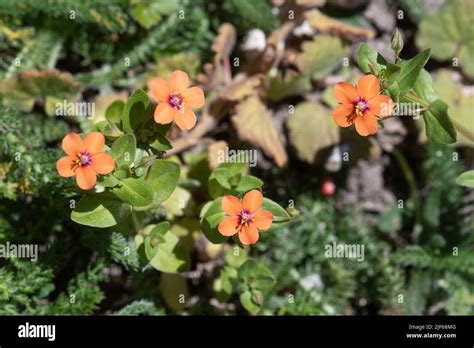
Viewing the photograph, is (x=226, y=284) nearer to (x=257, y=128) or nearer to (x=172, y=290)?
(x=172, y=290)

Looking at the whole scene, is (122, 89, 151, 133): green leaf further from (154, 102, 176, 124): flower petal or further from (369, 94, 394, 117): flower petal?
(369, 94, 394, 117): flower petal

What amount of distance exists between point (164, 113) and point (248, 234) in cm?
62

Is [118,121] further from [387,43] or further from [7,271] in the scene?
[387,43]

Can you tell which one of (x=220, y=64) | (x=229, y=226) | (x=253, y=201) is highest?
(x=220, y=64)

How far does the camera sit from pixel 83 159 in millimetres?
2508

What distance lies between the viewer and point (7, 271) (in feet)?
10.8

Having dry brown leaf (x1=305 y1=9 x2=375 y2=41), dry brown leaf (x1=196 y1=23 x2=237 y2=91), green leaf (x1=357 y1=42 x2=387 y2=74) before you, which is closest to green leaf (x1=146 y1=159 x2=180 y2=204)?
green leaf (x1=357 y1=42 x2=387 y2=74)

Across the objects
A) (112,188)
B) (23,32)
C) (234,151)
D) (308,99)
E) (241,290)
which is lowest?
(241,290)

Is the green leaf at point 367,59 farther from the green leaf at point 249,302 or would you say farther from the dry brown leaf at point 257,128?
the green leaf at point 249,302

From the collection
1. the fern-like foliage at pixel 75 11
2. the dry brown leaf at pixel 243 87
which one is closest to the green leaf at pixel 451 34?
the dry brown leaf at pixel 243 87

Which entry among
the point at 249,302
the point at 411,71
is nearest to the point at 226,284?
the point at 249,302

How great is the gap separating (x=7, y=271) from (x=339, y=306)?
6.71ft

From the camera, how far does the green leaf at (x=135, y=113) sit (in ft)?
9.17
